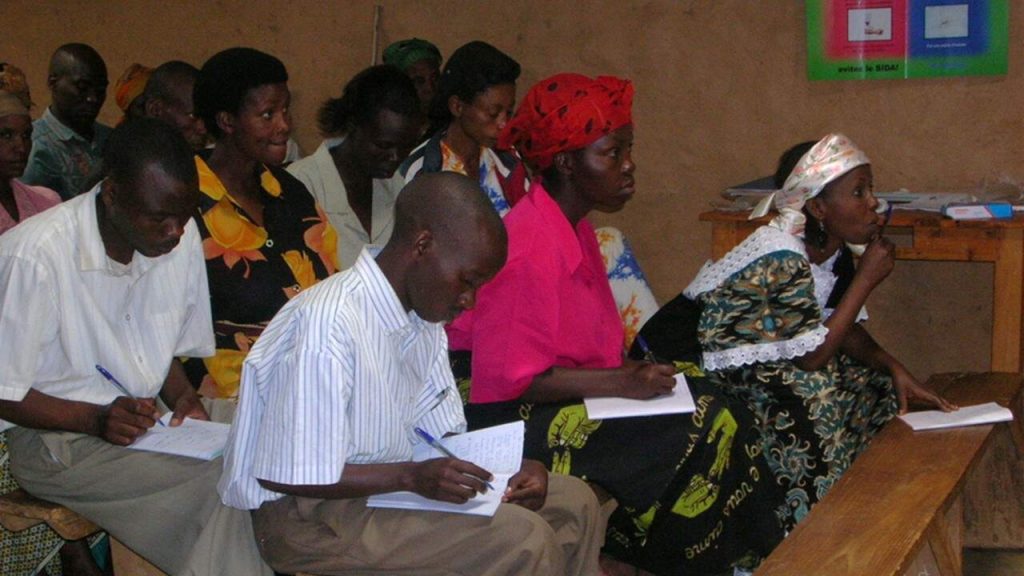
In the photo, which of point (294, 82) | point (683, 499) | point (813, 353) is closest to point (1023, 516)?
point (813, 353)

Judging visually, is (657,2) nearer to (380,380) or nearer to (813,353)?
(813,353)

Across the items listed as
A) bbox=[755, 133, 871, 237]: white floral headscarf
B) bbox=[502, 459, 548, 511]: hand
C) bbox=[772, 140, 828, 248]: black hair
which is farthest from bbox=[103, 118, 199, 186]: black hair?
bbox=[772, 140, 828, 248]: black hair

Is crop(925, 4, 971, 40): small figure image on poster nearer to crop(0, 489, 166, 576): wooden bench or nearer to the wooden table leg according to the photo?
the wooden table leg

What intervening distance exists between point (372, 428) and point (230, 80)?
56.0 inches

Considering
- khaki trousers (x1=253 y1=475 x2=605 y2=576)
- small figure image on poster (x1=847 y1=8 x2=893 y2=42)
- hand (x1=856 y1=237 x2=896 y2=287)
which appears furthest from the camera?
small figure image on poster (x1=847 y1=8 x2=893 y2=42)

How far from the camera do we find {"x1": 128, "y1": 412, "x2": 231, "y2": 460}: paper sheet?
2857mm

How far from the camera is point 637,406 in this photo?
307 centimetres

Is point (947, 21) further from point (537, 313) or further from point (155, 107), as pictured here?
point (155, 107)

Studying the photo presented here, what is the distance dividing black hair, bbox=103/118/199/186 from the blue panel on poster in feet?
10.8

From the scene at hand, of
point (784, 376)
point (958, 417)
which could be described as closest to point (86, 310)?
point (784, 376)

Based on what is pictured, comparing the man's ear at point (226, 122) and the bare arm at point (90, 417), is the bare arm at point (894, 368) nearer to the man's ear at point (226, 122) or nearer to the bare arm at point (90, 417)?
the man's ear at point (226, 122)

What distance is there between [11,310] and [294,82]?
3742mm

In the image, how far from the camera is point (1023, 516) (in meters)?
4.07

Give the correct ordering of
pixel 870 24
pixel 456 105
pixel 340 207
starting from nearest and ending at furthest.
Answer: pixel 340 207
pixel 456 105
pixel 870 24
